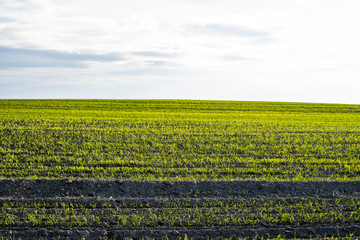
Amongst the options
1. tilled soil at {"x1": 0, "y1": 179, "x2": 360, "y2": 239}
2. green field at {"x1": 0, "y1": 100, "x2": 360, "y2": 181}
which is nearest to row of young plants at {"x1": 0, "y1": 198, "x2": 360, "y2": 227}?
tilled soil at {"x1": 0, "y1": 179, "x2": 360, "y2": 239}

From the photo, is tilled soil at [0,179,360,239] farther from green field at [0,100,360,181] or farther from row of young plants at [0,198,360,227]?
green field at [0,100,360,181]

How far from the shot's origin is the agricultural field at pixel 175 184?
6.92m

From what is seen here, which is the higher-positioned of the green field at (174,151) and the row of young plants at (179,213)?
the green field at (174,151)

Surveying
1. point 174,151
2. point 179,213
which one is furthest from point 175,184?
point 174,151

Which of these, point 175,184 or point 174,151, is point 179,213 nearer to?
point 175,184

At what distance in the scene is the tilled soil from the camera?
673 cm

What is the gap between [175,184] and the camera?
9148mm

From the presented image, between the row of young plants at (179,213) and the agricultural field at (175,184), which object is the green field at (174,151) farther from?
the row of young plants at (179,213)

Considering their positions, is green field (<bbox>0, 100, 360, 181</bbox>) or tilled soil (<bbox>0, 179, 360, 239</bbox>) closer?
tilled soil (<bbox>0, 179, 360, 239</bbox>)

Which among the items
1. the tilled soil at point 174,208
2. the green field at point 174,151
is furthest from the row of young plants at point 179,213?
the green field at point 174,151

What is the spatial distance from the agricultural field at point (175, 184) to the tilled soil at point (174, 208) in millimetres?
25

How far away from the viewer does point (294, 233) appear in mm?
6820

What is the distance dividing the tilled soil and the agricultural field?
25 millimetres

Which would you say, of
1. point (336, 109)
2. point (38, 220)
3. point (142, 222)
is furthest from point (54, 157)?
point (336, 109)
